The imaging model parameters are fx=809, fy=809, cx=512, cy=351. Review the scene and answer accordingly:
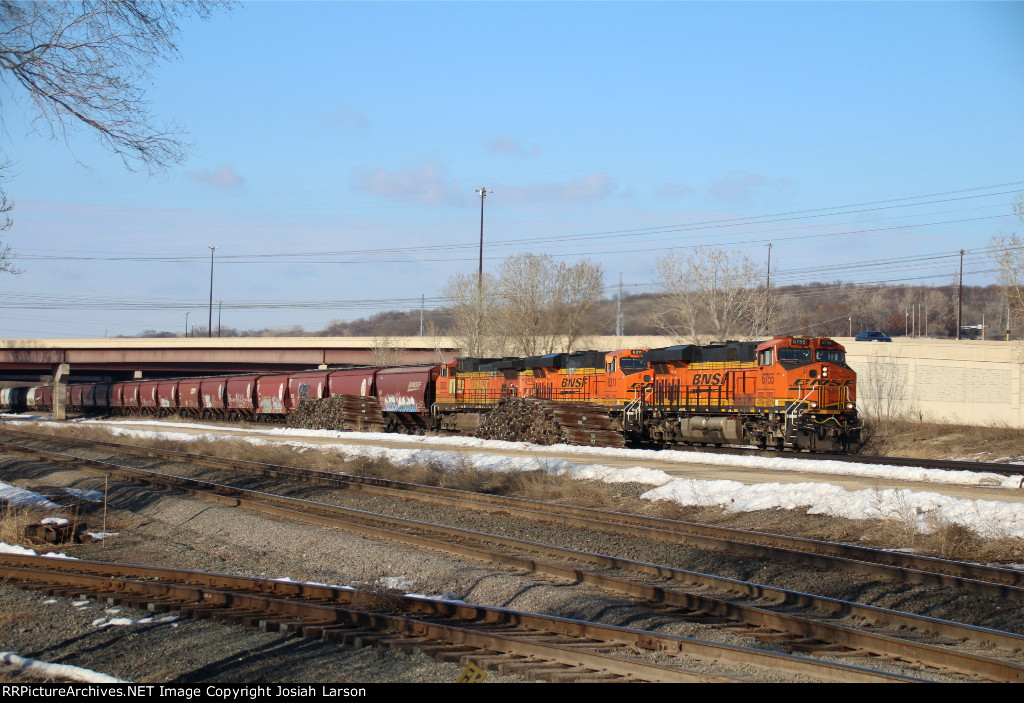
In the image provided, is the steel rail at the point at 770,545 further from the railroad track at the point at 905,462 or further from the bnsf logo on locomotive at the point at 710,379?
the bnsf logo on locomotive at the point at 710,379

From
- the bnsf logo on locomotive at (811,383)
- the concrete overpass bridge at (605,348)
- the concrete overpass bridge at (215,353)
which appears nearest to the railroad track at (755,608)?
the bnsf logo on locomotive at (811,383)

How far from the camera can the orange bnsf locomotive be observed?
23.3 m

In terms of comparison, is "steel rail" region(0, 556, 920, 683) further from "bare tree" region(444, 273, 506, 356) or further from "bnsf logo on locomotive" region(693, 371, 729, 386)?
"bare tree" region(444, 273, 506, 356)

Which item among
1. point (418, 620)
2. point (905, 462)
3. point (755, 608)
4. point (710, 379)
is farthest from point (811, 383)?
point (418, 620)

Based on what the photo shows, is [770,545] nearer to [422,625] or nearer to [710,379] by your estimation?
[422,625]

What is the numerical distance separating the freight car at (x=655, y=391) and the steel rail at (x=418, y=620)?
1763 centimetres

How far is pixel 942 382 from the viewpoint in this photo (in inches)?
1510

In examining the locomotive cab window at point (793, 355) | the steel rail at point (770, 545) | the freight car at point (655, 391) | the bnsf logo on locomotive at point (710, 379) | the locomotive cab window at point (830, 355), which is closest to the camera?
the steel rail at point (770, 545)

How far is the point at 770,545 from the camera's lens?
37.4 ft

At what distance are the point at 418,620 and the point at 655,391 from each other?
2082 cm

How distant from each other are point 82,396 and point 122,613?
201 ft

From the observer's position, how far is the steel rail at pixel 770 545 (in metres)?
9.05
